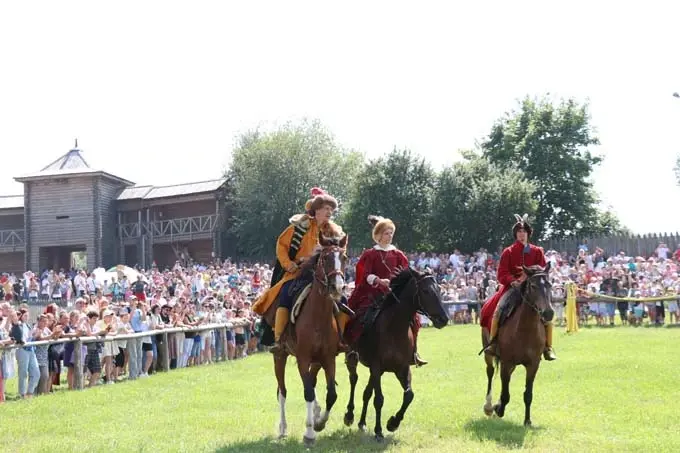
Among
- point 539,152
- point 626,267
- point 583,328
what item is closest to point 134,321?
point 583,328

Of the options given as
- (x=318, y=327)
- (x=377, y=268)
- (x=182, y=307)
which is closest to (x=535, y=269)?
(x=377, y=268)

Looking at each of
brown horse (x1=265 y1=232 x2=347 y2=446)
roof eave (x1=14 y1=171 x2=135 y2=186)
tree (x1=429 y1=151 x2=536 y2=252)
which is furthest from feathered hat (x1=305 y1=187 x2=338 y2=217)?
roof eave (x1=14 y1=171 x2=135 y2=186)

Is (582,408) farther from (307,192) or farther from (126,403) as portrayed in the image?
(307,192)

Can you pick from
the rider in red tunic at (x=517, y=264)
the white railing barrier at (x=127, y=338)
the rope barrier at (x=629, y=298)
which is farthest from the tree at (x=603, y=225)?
the rider in red tunic at (x=517, y=264)

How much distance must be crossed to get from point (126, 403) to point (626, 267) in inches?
831

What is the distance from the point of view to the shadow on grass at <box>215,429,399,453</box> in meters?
8.97

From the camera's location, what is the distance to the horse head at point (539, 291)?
997 cm

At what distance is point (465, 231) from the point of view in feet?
143

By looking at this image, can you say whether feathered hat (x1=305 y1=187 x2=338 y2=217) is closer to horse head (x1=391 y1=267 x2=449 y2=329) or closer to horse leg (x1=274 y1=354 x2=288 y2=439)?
horse head (x1=391 y1=267 x2=449 y2=329)

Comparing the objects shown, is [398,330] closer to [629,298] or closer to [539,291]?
[539,291]

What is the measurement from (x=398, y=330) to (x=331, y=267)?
1.22 m

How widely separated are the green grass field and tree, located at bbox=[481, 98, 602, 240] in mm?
30552

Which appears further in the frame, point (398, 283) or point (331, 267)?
point (398, 283)

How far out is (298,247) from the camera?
1000 centimetres
